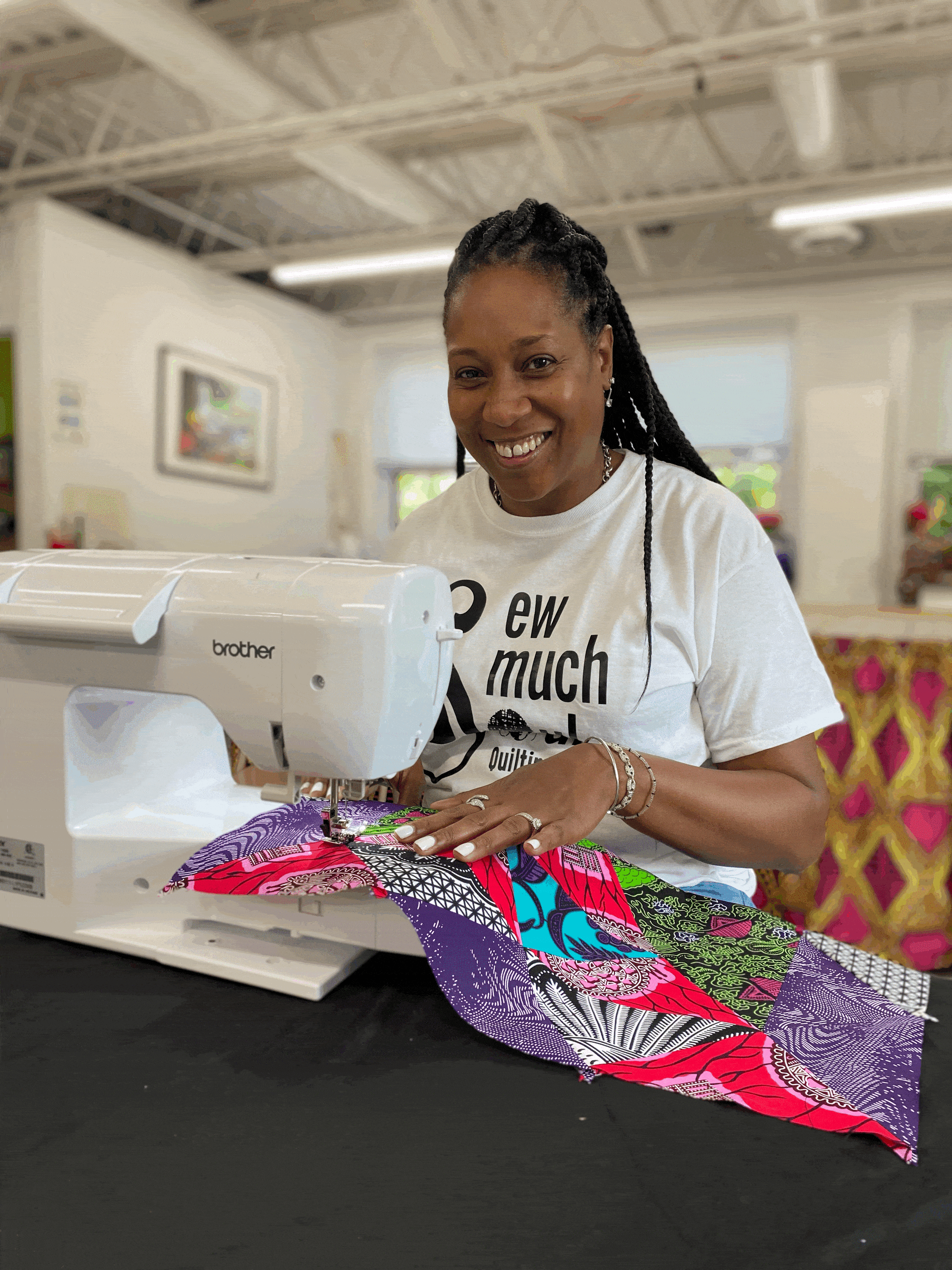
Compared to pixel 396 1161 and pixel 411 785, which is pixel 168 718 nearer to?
pixel 411 785

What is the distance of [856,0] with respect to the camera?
394 cm

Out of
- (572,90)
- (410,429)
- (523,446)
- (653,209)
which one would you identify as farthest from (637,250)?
(523,446)

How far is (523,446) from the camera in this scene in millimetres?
1082

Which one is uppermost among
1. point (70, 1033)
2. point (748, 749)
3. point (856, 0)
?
point (856, 0)

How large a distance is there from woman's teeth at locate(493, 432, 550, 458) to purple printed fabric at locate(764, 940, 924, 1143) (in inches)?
24.0

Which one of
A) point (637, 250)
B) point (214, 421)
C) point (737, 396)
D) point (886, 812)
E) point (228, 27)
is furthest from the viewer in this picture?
point (737, 396)

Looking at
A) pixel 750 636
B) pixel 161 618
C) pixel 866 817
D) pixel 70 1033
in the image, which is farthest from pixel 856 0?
pixel 70 1033

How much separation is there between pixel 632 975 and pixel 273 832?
36cm

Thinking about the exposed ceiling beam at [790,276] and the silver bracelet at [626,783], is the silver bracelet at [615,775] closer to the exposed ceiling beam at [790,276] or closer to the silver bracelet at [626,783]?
the silver bracelet at [626,783]

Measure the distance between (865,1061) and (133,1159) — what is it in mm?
521

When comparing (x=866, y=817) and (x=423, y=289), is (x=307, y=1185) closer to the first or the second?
(x=866, y=817)

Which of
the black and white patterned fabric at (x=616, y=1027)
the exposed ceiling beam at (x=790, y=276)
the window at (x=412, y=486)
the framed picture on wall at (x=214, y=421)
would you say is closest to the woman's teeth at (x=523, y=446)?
the black and white patterned fabric at (x=616, y=1027)

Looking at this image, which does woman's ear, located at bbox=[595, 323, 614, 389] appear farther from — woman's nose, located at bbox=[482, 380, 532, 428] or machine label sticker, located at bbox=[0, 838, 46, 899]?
machine label sticker, located at bbox=[0, 838, 46, 899]

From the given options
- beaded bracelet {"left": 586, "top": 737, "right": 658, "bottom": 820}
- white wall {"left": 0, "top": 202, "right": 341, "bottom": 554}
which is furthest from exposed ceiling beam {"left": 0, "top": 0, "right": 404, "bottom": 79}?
beaded bracelet {"left": 586, "top": 737, "right": 658, "bottom": 820}
